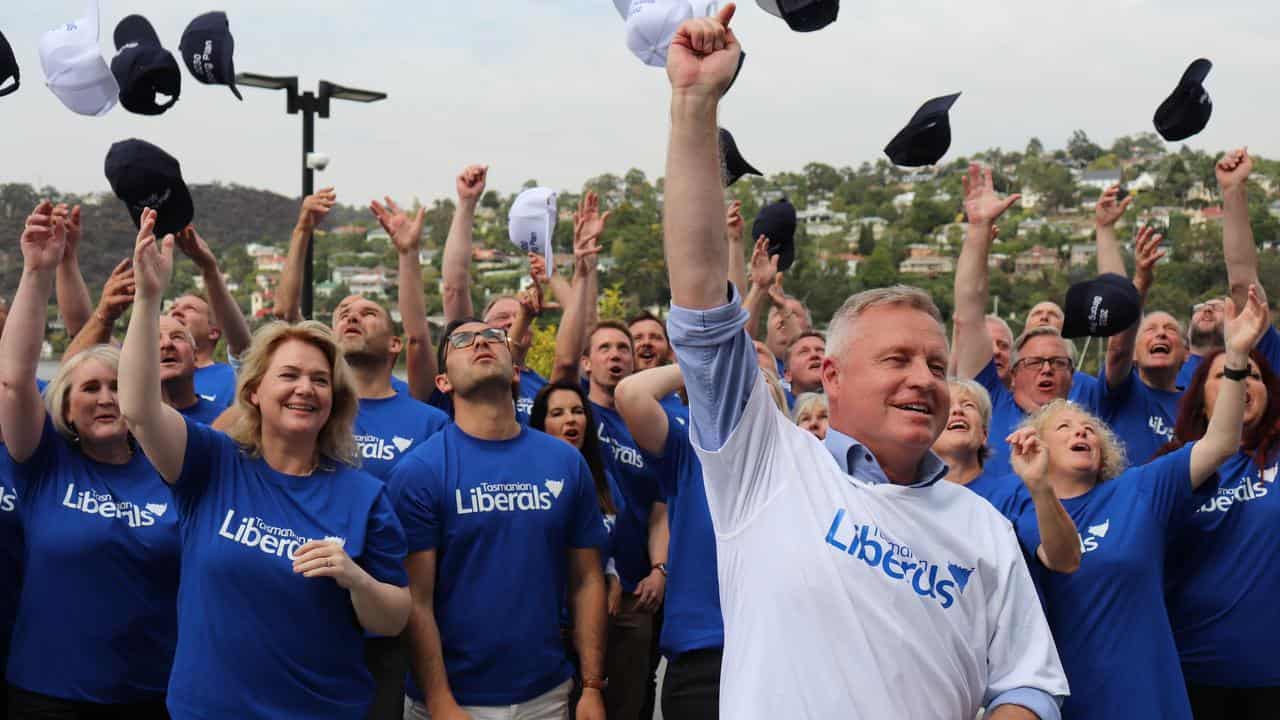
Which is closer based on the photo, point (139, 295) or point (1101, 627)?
point (139, 295)

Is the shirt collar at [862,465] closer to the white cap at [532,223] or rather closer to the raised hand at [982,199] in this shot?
the raised hand at [982,199]

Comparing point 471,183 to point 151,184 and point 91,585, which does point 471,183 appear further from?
point 91,585

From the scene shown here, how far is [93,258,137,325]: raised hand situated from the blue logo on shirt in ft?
11.3

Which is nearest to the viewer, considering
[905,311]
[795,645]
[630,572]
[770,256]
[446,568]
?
[795,645]

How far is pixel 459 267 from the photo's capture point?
20.5 ft

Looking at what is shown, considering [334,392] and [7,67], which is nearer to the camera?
[334,392]

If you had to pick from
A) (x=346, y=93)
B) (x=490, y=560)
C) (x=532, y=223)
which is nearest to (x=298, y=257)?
(x=532, y=223)

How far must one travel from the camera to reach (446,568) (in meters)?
4.48

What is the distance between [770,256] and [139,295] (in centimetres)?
Result: 421

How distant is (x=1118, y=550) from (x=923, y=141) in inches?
104

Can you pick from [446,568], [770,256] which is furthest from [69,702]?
[770,256]

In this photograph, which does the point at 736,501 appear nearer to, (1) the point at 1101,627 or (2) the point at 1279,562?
(1) the point at 1101,627

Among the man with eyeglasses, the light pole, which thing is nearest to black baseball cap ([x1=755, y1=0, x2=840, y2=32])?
the man with eyeglasses

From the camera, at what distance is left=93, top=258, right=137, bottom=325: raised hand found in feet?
16.0
